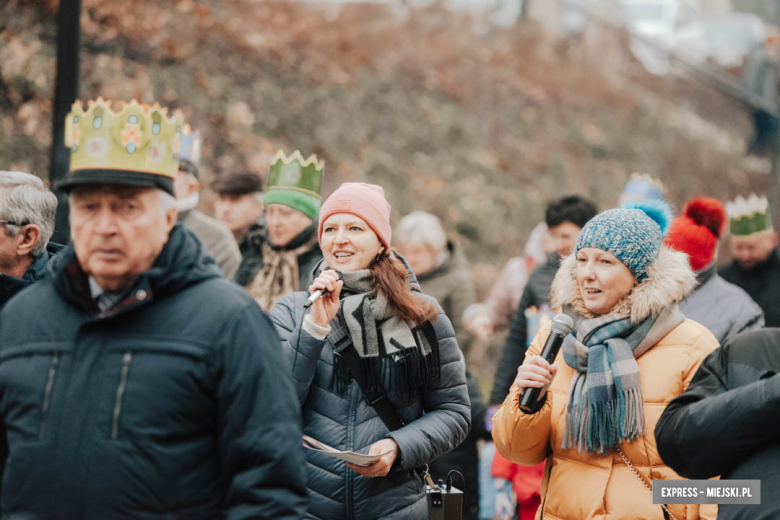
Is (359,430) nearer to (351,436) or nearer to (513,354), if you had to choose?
(351,436)

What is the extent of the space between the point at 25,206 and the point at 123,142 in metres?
1.51

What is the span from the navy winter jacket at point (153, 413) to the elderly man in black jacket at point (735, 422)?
4.15ft

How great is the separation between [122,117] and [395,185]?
486 inches

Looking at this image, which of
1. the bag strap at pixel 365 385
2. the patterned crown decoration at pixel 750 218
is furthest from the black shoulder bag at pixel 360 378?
the patterned crown decoration at pixel 750 218

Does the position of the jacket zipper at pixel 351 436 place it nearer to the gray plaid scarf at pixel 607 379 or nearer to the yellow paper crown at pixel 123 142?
the gray plaid scarf at pixel 607 379

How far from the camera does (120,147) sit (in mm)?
2693

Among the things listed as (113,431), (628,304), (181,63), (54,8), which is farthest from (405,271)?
(181,63)

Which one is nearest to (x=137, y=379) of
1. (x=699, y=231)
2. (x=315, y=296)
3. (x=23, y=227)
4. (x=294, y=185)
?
(x=315, y=296)

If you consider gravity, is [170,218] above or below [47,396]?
above

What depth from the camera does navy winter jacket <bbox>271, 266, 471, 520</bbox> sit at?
3.88 m

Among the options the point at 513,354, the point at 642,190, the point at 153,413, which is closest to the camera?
the point at 153,413

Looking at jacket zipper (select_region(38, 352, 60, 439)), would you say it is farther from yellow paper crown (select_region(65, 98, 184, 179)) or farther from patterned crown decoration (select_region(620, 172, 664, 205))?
patterned crown decoration (select_region(620, 172, 664, 205))

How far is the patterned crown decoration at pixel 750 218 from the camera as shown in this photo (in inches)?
301

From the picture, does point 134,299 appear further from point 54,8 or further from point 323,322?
point 54,8
